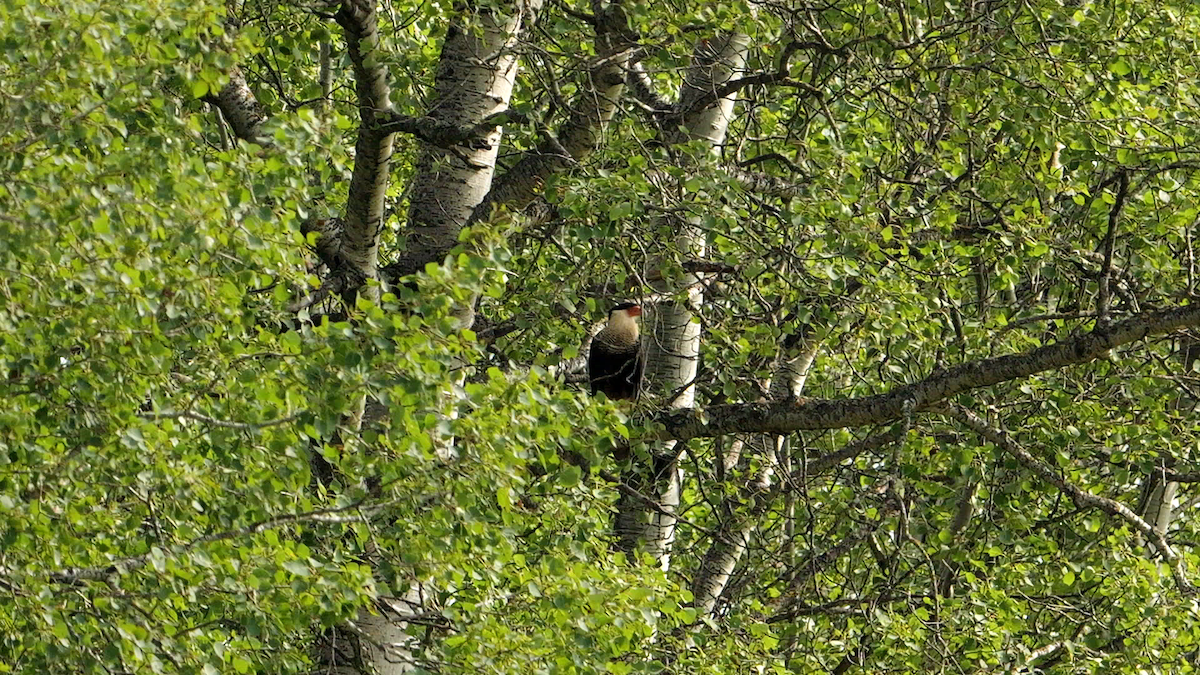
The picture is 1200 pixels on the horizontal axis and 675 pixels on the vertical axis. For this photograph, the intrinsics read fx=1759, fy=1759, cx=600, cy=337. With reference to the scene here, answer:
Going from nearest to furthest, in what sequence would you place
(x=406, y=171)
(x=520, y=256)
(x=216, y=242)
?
(x=216, y=242) < (x=520, y=256) < (x=406, y=171)

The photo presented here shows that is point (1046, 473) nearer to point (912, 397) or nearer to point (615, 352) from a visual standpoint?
point (912, 397)

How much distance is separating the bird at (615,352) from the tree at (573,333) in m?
0.67

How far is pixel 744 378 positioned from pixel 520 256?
1.44m

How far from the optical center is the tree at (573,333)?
4949 mm

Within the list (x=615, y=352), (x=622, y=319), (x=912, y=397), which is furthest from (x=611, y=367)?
(x=912, y=397)

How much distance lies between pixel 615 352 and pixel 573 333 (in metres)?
2.37

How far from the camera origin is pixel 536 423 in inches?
215

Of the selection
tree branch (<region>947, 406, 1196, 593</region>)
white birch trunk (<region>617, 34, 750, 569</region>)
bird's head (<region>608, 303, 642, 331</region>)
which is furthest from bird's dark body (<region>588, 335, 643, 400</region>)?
tree branch (<region>947, 406, 1196, 593</region>)

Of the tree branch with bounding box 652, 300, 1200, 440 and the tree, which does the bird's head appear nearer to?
the tree

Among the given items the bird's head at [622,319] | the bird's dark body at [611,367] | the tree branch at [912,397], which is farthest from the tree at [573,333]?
the bird's head at [622,319]

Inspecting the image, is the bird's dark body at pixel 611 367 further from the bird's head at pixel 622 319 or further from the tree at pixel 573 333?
the tree at pixel 573 333

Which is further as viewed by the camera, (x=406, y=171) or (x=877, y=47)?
(x=406, y=171)

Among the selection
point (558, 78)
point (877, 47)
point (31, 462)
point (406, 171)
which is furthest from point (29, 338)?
point (406, 171)

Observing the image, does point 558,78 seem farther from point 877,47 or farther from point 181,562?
point 181,562
